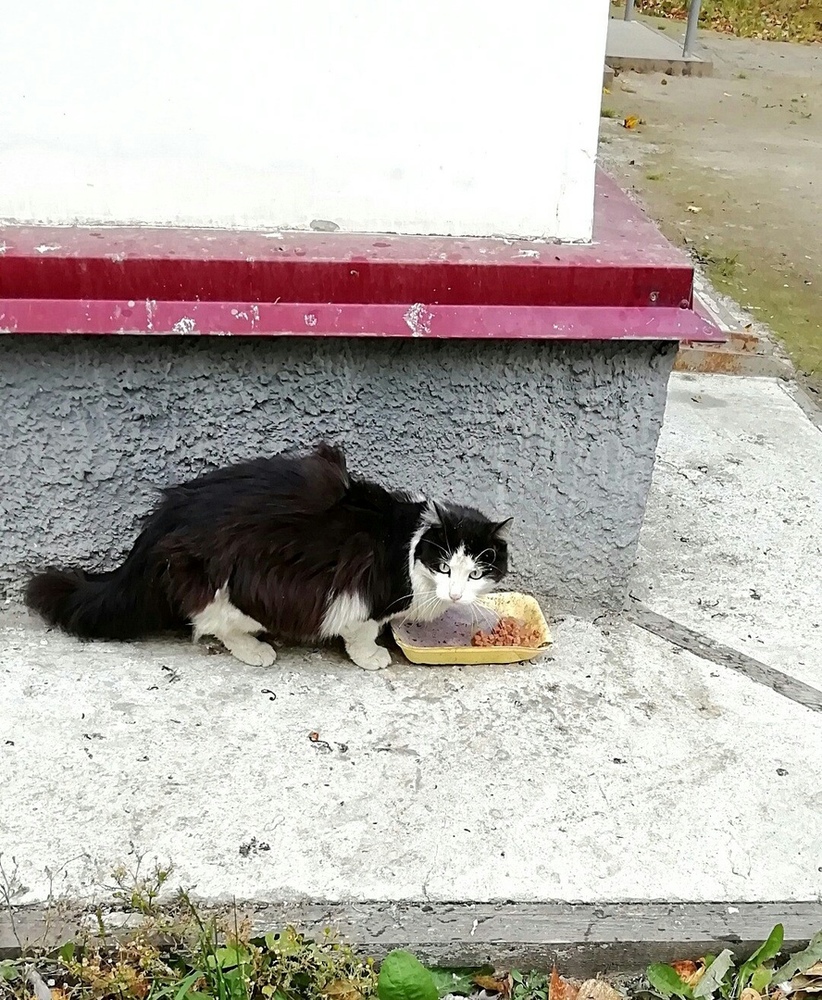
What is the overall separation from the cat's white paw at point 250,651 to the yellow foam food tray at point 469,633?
32 cm

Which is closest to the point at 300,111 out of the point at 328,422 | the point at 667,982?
the point at 328,422

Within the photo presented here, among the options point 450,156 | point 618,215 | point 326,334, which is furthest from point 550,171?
point 326,334

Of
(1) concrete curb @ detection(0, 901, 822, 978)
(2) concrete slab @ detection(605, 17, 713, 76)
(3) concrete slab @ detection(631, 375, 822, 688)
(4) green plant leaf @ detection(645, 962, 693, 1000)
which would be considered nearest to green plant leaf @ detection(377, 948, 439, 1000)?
(1) concrete curb @ detection(0, 901, 822, 978)

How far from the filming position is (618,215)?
2.68 meters

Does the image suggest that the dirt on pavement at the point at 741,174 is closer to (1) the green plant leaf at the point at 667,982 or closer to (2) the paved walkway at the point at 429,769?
(2) the paved walkway at the point at 429,769

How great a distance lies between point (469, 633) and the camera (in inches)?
102

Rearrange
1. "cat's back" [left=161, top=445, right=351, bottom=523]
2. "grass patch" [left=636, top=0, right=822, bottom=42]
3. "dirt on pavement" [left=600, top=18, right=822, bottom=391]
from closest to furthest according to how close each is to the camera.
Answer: "cat's back" [left=161, top=445, right=351, bottom=523] → "dirt on pavement" [left=600, top=18, right=822, bottom=391] → "grass patch" [left=636, top=0, right=822, bottom=42]

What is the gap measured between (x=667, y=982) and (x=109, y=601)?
1470 mm

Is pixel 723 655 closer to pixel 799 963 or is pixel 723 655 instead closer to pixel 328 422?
pixel 799 963

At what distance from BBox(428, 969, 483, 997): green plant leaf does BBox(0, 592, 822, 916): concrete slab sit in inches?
4.8

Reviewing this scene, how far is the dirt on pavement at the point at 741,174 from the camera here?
18.0ft

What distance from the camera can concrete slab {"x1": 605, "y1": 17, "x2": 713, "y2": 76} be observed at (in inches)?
455

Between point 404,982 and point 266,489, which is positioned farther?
point 266,489

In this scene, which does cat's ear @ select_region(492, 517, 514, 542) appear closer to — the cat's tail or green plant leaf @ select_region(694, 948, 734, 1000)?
the cat's tail
